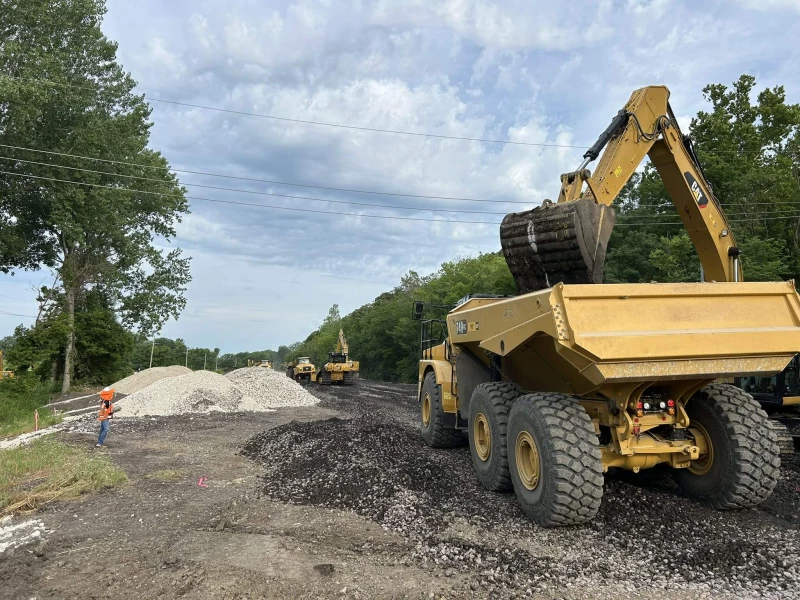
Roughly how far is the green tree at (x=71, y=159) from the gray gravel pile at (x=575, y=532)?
19.3m

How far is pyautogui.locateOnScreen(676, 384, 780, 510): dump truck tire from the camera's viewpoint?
17.3 ft

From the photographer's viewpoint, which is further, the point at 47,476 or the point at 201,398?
the point at 201,398

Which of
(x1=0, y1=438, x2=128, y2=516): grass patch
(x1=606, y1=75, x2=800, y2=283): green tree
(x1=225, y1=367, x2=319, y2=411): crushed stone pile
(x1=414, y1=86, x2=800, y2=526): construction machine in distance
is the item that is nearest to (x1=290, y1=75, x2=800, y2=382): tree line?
(x1=606, y1=75, x2=800, y2=283): green tree

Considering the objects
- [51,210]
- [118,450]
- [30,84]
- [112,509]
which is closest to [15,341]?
[51,210]

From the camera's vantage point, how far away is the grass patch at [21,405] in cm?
1517

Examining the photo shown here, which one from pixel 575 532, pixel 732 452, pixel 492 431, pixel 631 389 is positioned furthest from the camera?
pixel 492 431

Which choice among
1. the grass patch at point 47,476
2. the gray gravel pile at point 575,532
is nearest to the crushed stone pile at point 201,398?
the grass patch at point 47,476

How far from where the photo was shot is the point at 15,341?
24.5m

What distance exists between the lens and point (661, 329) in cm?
470

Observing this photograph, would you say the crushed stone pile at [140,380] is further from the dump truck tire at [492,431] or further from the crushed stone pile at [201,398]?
the dump truck tire at [492,431]

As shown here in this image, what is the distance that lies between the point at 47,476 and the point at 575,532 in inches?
256

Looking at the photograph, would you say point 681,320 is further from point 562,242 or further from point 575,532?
point 575,532

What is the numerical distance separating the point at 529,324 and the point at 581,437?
1.04 metres

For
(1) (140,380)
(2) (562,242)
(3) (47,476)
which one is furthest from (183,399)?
(2) (562,242)
